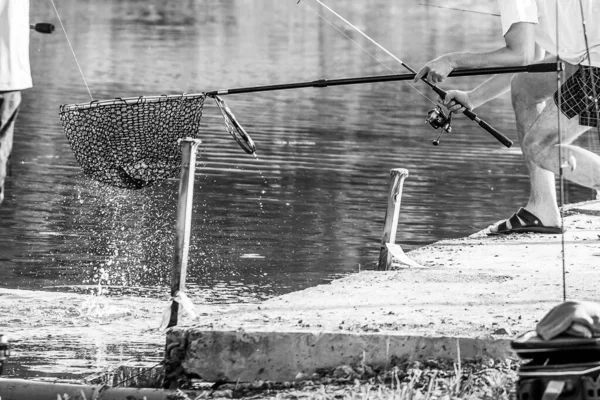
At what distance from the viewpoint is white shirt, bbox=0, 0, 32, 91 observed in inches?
247

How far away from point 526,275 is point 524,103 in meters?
1.57

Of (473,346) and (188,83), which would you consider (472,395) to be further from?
(188,83)

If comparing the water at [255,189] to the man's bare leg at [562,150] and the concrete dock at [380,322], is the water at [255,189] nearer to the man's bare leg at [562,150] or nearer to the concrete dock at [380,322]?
the concrete dock at [380,322]

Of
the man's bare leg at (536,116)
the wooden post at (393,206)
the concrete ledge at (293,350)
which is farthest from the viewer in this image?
the wooden post at (393,206)

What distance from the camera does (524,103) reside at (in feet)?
28.2

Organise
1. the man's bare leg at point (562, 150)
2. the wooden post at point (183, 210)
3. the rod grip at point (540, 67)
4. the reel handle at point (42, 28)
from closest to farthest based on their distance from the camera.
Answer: the reel handle at point (42, 28) → the rod grip at point (540, 67) → the man's bare leg at point (562, 150) → the wooden post at point (183, 210)

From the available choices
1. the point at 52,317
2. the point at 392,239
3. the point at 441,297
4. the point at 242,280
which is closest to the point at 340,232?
the point at 242,280

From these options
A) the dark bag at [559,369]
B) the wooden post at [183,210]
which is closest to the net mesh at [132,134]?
the wooden post at [183,210]

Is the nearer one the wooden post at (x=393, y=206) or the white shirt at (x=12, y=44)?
the white shirt at (x=12, y=44)

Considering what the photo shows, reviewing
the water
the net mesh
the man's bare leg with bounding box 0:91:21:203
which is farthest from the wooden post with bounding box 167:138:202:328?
the water

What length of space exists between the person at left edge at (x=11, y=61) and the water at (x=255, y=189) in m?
2.98

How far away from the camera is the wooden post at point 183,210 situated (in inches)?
292

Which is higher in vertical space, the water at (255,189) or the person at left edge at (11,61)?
the person at left edge at (11,61)

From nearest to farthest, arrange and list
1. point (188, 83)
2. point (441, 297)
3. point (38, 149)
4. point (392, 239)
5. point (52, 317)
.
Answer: point (441, 297) < point (52, 317) < point (392, 239) < point (38, 149) < point (188, 83)
